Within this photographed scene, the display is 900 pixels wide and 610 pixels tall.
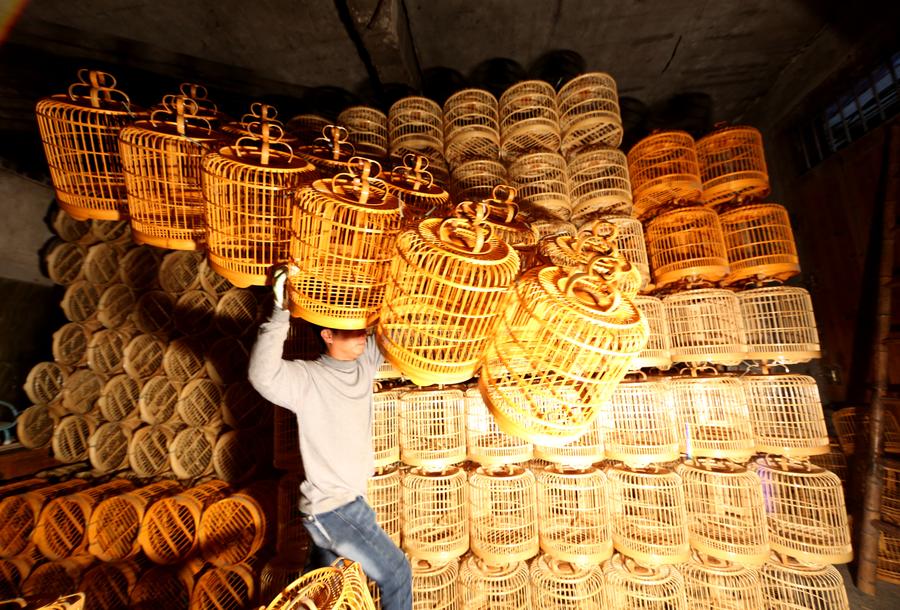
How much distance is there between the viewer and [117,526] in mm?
2836

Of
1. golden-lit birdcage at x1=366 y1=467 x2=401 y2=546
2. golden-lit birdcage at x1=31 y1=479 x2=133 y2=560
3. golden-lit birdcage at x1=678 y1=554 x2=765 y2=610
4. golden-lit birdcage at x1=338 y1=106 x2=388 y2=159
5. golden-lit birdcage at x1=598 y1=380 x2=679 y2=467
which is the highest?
golden-lit birdcage at x1=338 y1=106 x2=388 y2=159

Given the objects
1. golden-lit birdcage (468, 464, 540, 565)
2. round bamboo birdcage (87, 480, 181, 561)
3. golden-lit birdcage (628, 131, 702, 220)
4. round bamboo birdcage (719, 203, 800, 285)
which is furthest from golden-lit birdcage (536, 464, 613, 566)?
round bamboo birdcage (87, 480, 181, 561)

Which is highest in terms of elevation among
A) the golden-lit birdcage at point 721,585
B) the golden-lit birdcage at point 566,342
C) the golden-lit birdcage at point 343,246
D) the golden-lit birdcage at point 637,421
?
the golden-lit birdcage at point 343,246

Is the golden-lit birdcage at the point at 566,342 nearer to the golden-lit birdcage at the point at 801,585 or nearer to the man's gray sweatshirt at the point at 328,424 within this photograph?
the man's gray sweatshirt at the point at 328,424

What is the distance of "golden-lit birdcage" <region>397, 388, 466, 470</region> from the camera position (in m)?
2.41

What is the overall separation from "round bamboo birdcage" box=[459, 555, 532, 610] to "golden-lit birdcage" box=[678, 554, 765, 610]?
118 centimetres

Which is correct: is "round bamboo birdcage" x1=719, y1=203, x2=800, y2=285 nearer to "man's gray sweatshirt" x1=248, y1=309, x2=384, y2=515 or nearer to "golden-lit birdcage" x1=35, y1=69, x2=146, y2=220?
"man's gray sweatshirt" x1=248, y1=309, x2=384, y2=515

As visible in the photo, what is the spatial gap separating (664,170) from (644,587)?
308 centimetres

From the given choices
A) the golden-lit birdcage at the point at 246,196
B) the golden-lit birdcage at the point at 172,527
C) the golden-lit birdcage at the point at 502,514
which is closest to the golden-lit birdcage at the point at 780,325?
the golden-lit birdcage at the point at 502,514

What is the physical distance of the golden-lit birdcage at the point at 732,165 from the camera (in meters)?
2.86

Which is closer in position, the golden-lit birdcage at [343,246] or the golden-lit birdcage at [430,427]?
the golden-lit birdcage at [343,246]

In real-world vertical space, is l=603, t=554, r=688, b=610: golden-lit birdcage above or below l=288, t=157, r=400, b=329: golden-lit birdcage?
below

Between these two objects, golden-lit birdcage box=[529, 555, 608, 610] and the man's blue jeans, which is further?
golden-lit birdcage box=[529, 555, 608, 610]

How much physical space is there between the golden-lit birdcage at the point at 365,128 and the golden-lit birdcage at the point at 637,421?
2607 mm
